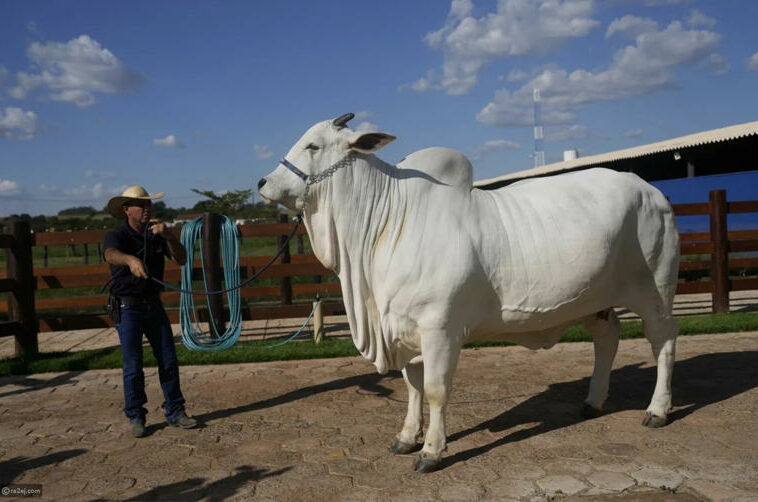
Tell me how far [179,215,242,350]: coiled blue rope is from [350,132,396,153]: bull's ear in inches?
156

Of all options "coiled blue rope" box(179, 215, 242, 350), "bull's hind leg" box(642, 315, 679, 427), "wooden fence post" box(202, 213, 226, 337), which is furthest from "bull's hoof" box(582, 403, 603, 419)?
"wooden fence post" box(202, 213, 226, 337)

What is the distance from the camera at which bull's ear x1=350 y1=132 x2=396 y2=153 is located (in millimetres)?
3805

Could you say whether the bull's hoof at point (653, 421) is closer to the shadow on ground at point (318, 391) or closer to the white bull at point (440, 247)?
the white bull at point (440, 247)

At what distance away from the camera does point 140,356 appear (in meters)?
4.80

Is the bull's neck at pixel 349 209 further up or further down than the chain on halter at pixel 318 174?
further down

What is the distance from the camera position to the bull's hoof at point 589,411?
465 cm

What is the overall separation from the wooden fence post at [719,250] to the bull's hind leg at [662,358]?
4764mm

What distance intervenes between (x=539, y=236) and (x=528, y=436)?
1.41 meters

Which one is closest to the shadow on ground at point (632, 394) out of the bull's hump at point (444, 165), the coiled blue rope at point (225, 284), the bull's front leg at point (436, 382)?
the bull's front leg at point (436, 382)

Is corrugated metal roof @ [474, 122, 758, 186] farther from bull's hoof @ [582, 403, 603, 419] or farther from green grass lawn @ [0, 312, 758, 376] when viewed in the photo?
bull's hoof @ [582, 403, 603, 419]

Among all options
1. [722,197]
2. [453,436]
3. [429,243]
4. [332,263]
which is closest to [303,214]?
[332,263]

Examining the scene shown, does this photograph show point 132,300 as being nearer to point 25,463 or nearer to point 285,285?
point 25,463

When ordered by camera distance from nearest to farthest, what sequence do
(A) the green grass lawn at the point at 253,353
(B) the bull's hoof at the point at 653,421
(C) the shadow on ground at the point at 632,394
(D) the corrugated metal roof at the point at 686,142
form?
(B) the bull's hoof at the point at 653,421 < (C) the shadow on ground at the point at 632,394 < (A) the green grass lawn at the point at 253,353 < (D) the corrugated metal roof at the point at 686,142

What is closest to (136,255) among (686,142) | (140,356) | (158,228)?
(158,228)
